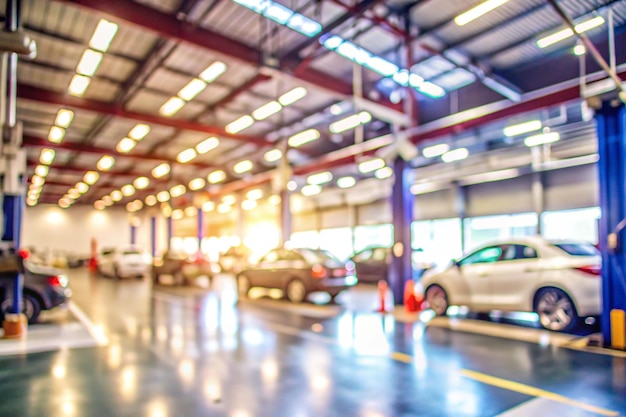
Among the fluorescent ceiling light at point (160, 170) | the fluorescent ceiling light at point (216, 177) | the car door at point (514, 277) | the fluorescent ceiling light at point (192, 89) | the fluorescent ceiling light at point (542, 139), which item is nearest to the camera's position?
the car door at point (514, 277)

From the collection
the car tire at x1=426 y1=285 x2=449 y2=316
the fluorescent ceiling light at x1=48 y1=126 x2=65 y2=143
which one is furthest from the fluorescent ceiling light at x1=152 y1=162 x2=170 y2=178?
the car tire at x1=426 y1=285 x2=449 y2=316

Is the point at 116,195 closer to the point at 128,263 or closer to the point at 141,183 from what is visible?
the point at 141,183

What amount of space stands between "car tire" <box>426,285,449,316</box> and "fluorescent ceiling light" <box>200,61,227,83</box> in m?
7.35

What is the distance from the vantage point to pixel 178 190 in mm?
26688

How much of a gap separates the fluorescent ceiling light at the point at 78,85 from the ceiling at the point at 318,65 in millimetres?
159

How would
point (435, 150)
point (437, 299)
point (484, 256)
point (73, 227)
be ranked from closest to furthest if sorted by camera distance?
point (484, 256), point (437, 299), point (435, 150), point (73, 227)

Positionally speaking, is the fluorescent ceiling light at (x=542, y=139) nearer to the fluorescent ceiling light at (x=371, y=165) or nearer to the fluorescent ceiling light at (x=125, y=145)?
the fluorescent ceiling light at (x=371, y=165)

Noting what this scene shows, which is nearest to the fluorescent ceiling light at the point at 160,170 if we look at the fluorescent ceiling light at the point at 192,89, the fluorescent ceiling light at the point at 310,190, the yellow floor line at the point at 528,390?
the fluorescent ceiling light at the point at 310,190

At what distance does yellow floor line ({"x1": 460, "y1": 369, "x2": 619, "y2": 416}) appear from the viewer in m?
4.09

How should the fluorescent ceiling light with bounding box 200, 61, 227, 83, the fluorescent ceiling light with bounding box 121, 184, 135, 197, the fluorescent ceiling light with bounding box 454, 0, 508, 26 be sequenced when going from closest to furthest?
1. the fluorescent ceiling light with bounding box 454, 0, 508, 26
2. the fluorescent ceiling light with bounding box 200, 61, 227, 83
3. the fluorescent ceiling light with bounding box 121, 184, 135, 197

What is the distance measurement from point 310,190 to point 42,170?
14800mm

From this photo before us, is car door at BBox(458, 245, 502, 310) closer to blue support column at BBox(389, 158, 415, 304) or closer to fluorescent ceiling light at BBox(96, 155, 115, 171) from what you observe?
blue support column at BBox(389, 158, 415, 304)

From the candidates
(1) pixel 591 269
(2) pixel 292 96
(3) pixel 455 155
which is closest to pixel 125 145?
(2) pixel 292 96

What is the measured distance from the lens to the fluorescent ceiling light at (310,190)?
26.7 m
